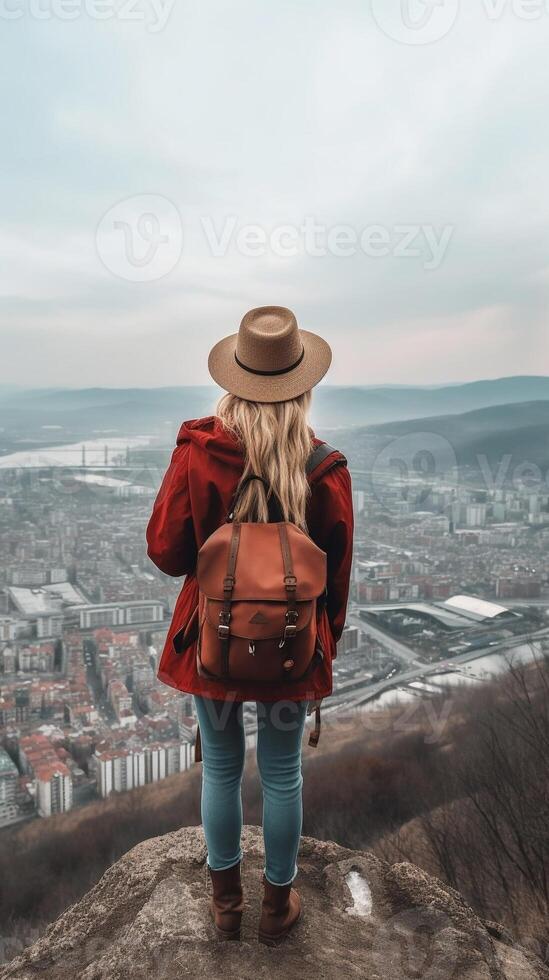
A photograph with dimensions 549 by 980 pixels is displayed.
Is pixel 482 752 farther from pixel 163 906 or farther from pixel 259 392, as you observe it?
pixel 259 392

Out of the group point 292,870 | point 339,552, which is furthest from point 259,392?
point 292,870

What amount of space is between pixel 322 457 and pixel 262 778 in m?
0.94

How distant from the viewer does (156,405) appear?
83.4 ft

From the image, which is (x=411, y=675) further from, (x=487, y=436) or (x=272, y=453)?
(x=272, y=453)

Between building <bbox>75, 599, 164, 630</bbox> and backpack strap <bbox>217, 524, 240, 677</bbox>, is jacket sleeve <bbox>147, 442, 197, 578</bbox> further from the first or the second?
building <bbox>75, 599, 164, 630</bbox>

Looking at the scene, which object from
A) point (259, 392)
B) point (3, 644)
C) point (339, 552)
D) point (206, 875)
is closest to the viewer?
point (259, 392)

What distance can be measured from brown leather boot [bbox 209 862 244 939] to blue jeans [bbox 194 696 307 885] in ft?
0.20

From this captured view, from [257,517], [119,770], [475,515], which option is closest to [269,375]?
[257,517]

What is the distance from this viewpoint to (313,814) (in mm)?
15383

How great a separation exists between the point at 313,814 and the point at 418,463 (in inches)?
736

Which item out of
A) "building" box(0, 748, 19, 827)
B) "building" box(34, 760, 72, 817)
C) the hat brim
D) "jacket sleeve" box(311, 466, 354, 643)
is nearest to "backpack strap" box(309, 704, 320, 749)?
"jacket sleeve" box(311, 466, 354, 643)

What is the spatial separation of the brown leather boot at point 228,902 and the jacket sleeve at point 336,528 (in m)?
0.87

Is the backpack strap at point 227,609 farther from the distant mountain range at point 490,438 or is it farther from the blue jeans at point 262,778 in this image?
the distant mountain range at point 490,438

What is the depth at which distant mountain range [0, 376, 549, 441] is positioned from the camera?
22592 millimetres
